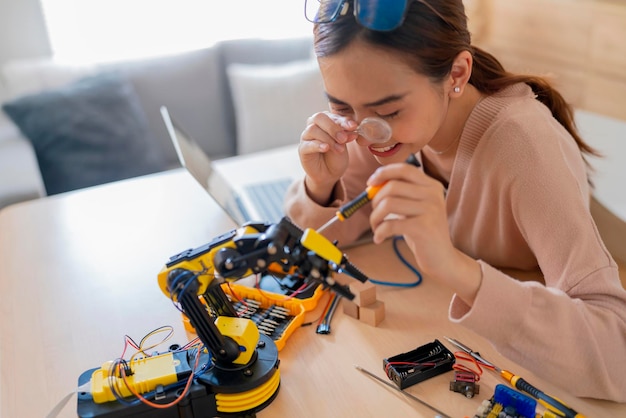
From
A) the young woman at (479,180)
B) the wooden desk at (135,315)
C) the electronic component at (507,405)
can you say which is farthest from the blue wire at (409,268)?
the electronic component at (507,405)

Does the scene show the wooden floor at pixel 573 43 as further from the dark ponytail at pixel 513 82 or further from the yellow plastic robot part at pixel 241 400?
the yellow plastic robot part at pixel 241 400

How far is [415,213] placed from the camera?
0.84 m

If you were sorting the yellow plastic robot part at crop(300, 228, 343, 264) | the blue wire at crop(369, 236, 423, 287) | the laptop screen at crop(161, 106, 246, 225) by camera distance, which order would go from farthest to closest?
the laptop screen at crop(161, 106, 246, 225), the blue wire at crop(369, 236, 423, 287), the yellow plastic robot part at crop(300, 228, 343, 264)

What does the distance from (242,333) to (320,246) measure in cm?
21

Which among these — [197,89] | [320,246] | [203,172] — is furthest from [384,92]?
[197,89]

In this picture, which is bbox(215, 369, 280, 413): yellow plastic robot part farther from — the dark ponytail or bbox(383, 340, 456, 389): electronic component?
the dark ponytail

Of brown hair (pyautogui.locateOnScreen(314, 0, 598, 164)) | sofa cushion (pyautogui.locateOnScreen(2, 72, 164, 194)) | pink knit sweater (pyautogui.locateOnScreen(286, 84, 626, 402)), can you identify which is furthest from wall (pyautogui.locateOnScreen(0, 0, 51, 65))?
pink knit sweater (pyautogui.locateOnScreen(286, 84, 626, 402))

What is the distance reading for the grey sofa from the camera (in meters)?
2.79

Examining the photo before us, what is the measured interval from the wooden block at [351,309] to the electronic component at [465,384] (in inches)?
8.6

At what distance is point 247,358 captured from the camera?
3.02 ft

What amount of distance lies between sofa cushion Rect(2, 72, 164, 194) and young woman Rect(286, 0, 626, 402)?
1422 mm

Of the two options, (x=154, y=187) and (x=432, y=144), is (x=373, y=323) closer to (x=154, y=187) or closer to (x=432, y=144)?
(x=432, y=144)

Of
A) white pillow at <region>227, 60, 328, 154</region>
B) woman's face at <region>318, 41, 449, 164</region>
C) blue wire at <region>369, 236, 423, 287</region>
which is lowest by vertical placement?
white pillow at <region>227, 60, 328, 154</region>

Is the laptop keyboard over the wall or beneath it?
beneath
